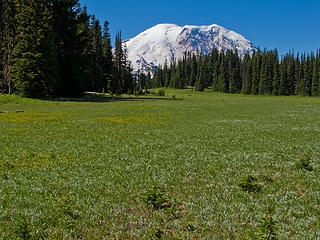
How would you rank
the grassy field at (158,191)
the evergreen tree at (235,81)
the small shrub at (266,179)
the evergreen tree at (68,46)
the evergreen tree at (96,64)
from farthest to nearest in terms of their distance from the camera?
the evergreen tree at (235,81)
the evergreen tree at (96,64)
the evergreen tree at (68,46)
the small shrub at (266,179)
the grassy field at (158,191)

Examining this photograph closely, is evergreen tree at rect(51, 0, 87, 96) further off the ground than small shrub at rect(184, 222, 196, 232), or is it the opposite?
evergreen tree at rect(51, 0, 87, 96)

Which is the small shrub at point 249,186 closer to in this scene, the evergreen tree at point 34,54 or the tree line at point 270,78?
the evergreen tree at point 34,54

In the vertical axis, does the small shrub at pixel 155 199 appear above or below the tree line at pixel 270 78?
below

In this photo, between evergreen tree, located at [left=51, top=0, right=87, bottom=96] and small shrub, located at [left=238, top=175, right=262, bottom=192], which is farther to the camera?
evergreen tree, located at [left=51, top=0, right=87, bottom=96]

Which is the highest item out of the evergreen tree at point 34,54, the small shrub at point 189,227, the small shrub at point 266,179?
the evergreen tree at point 34,54

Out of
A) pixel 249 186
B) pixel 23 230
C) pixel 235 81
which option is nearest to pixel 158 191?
pixel 249 186

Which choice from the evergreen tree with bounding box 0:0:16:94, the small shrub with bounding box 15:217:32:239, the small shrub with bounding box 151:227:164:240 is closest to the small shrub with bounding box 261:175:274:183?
the small shrub with bounding box 151:227:164:240

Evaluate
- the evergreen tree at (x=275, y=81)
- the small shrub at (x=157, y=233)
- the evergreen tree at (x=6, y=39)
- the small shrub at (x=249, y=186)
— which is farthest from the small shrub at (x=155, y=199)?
the evergreen tree at (x=275, y=81)

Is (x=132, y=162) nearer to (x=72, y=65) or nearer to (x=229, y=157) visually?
(x=229, y=157)

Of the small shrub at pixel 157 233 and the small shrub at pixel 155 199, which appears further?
the small shrub at pixel 155 199

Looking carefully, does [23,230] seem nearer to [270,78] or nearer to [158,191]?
[158,191]

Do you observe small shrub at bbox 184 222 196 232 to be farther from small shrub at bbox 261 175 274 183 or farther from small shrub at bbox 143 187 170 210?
small shrub at bbox 261 175 274 183

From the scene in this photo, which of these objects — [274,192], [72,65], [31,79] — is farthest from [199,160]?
[72,65]

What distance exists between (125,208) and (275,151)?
9.42 meters
